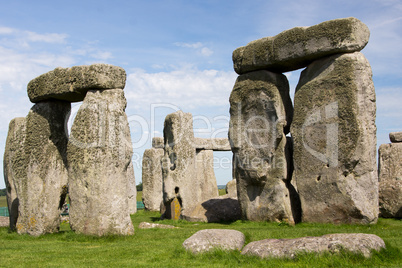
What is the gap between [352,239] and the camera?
614 centimetres

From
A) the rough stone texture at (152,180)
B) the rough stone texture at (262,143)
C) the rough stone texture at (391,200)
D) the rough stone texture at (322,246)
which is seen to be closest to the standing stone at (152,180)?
the rough stone texture at (152,180)

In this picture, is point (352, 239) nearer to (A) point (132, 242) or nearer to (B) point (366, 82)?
(A) point (132, 242)

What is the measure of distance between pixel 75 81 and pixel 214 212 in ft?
22.0

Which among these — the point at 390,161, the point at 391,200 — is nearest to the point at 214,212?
the point at 391,200

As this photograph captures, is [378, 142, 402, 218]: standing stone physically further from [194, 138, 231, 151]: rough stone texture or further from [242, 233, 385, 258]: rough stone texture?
[194, 138, 231, 151]: rough stone texture

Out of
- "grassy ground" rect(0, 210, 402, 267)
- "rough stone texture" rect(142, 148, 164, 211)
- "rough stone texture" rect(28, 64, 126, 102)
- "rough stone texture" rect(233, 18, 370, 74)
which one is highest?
"rough stone texture" rect(233, 18, 370, 74)

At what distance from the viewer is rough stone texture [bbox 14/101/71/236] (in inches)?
411

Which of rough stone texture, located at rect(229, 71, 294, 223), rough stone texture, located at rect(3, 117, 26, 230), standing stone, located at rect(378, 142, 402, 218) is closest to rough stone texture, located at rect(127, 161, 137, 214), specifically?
rough stone texture, located at rect(229, 71, 294, 223)

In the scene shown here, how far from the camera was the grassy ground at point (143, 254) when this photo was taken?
237 inches

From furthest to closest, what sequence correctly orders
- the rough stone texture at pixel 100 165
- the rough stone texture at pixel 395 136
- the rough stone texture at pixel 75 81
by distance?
the rough stone texture at pixel 395 136 → the rough stone texture at pixel 75 81 → the rough stone texture at pixel 100 165

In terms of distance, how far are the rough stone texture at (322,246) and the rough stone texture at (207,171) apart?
14.4m

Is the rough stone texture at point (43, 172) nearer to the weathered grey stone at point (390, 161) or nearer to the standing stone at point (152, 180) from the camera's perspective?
the weathered grey stone at point (390, 161)

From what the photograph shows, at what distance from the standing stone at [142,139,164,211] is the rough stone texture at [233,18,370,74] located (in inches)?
370

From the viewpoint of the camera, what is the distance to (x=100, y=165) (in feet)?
30.1
